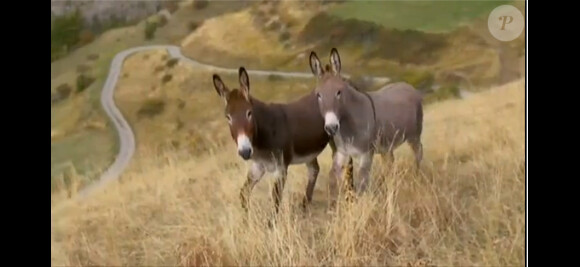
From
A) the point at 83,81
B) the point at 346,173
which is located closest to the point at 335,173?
the point at 346,173

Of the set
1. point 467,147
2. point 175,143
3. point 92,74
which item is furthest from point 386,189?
point 92,74

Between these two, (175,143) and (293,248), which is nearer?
(293,248)

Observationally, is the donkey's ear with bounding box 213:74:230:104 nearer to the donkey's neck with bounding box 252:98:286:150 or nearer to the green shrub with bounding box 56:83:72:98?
the donkey's neck with bounding box 252:98:286:150

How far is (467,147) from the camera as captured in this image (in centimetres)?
206

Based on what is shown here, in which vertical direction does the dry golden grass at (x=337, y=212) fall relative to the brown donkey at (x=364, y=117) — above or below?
below

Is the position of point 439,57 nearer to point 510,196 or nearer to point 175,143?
point 510,196

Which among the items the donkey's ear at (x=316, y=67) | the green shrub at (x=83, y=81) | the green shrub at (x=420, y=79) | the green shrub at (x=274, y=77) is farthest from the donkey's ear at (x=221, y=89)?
the green shrub at (x=420, y=79)

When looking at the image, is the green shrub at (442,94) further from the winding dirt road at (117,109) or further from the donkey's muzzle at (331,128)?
the donkey's muzzle at (331,128)

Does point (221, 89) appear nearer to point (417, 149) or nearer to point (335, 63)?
point (335, 63)

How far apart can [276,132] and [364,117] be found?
23 centimetres

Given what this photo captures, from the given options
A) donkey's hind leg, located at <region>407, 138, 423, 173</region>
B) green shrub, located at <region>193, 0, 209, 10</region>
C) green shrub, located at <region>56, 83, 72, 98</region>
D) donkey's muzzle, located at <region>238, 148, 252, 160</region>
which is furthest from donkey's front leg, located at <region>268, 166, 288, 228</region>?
green shrub, located at <region>56, 83, 72, 98</region>

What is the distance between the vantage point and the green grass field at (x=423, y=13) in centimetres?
206

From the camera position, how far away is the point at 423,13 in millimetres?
2064
